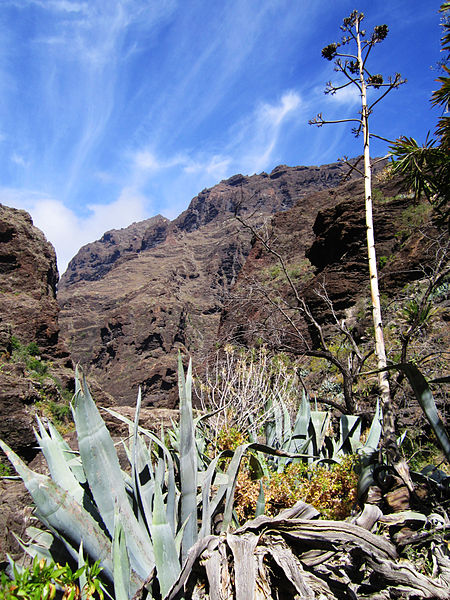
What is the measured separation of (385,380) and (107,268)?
489 feet

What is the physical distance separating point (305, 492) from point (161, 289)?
70728 millimetres

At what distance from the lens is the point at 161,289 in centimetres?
7250

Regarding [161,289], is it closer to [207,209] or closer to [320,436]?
[320,436]

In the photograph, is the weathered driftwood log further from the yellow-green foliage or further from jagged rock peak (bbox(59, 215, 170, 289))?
jagged rock peak (bbox(59, 215, 170, 289))

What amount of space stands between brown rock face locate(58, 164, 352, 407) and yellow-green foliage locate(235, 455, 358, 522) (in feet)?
10.7

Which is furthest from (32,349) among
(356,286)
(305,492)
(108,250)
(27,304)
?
(108,250)

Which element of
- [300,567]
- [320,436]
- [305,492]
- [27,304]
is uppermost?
[27,304]

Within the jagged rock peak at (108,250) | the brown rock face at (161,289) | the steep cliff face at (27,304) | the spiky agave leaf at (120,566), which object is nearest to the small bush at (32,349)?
the steep cliff face at (27,304)

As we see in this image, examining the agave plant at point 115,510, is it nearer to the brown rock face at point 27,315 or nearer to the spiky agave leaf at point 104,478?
the spiky agave leaf at point 104,478

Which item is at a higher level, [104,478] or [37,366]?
[104,478]

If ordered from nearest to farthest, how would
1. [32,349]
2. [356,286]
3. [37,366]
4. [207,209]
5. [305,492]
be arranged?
[305,492] → [356,286] → [37,366] → [32,349] → [207,209]

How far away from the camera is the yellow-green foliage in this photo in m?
3.17

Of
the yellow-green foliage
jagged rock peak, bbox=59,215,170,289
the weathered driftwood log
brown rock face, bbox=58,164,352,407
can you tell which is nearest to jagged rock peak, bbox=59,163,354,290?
jagged rock peak, bbox=59,215,170,289

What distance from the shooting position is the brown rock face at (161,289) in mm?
57188
